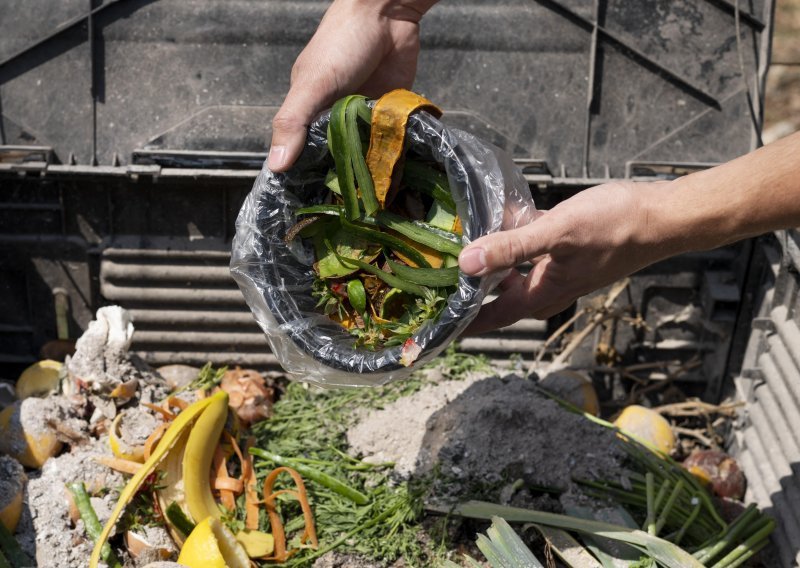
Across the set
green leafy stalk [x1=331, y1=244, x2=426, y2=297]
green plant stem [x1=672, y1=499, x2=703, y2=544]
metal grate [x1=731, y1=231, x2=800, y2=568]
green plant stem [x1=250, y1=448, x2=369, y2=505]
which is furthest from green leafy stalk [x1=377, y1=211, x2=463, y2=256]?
metal grate [x1=731, y1=231, x2=800, y2=568]

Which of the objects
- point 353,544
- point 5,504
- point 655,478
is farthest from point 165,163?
point 655,478

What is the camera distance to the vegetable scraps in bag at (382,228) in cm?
244

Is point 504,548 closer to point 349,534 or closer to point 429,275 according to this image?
point 349,534

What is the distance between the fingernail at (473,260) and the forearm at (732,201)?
19.3 inches

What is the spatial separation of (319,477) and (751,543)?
1.42m

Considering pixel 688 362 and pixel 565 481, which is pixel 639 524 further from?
pixel 688 362

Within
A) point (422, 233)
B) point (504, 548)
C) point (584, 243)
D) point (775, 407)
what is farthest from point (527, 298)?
point (775, 407)

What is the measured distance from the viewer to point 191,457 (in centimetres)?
313

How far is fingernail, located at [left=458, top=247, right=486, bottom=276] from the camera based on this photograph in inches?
89.4

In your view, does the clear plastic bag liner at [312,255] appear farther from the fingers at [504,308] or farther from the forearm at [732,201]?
the forearm at [732,201]

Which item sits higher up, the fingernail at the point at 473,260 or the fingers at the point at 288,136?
the fingers at the point at 288,136

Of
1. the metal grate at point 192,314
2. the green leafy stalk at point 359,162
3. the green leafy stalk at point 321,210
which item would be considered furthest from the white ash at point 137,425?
the green leafy stalk at point 359,162

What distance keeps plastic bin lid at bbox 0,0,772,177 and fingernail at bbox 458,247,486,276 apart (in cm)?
160

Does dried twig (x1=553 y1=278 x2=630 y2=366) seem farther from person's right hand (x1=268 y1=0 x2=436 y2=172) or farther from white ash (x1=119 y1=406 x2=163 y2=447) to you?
white ash (x1=119 y1=406 x2=163 y2=447)
